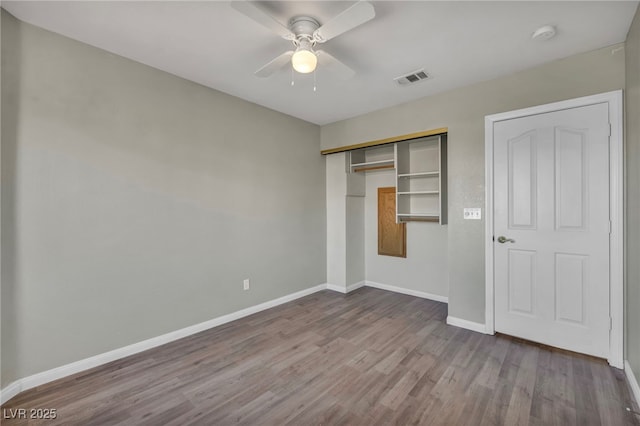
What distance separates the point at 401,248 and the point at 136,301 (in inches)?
133

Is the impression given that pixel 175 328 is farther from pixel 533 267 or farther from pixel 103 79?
pixel 533 267

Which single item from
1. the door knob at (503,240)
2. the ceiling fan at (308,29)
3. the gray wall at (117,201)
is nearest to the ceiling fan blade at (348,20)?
the ceiling fan at (308,29)

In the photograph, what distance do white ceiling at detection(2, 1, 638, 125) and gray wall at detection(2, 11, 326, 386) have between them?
300 millimetres

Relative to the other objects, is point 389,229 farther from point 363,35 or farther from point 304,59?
point 304,59

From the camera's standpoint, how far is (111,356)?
93.9 inches

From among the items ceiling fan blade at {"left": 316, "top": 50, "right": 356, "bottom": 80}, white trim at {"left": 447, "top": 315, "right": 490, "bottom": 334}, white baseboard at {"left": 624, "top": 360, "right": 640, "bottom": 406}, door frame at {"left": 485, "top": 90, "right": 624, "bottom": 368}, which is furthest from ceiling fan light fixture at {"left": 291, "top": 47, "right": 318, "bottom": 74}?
white baseboard at {"left": 624, "top": 360, "right": 640, "bottom": 406}

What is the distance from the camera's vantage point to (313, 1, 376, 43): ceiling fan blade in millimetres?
1556

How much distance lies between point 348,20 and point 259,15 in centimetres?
53

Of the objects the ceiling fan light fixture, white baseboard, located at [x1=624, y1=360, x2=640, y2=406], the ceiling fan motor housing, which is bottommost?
white baseboard, located at [x1=624, y1=360, x2=640, y2=406]

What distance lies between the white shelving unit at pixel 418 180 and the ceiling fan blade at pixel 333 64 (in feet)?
5.52

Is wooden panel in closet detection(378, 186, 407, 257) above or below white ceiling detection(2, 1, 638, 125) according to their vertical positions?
below

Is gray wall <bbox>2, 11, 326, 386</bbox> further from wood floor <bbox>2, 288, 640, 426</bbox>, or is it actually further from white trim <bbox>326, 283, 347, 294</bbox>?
white trim <bbox>326, 283, 347, 294</bbox>

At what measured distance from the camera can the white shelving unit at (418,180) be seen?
3781 millimetres

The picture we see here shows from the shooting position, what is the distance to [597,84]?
2.36 meters
